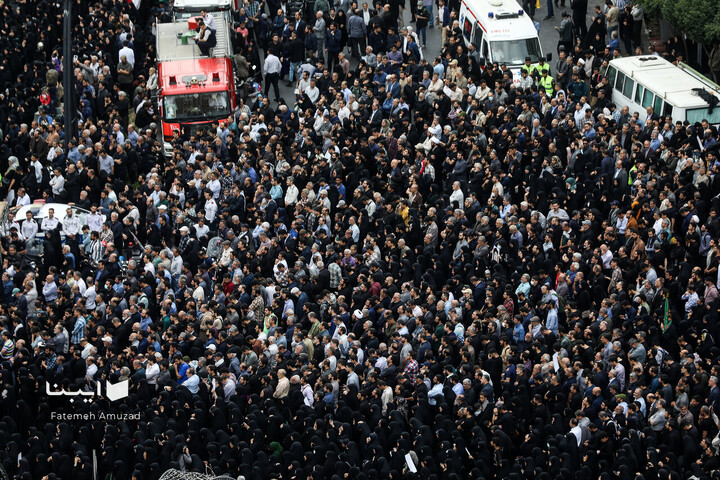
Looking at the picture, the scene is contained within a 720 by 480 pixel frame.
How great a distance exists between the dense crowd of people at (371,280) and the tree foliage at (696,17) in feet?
6.15

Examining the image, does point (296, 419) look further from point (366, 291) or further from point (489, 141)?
point (489, 141)

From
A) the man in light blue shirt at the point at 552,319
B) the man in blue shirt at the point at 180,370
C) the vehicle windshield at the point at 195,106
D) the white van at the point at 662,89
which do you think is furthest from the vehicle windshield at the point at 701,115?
the man in blue shirt at the point at 180,370

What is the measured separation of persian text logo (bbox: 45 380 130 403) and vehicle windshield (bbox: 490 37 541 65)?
43.5 feet

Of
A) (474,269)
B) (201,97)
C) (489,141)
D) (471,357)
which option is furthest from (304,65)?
(471,357)

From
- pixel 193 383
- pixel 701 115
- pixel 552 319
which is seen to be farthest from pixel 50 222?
pixel 701 115

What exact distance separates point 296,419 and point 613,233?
682cm

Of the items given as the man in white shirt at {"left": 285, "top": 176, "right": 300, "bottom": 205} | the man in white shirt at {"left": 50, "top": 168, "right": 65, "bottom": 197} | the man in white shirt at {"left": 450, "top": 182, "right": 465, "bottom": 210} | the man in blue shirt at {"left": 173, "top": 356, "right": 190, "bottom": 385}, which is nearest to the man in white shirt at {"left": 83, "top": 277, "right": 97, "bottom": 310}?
the man in blue shirt at {"left": 173, "top": 356, "right": 190, "bottom": 385}

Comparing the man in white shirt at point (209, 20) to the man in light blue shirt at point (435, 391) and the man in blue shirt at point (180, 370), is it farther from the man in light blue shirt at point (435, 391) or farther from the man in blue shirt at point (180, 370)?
the man in light blue shirt at point (435, 391)

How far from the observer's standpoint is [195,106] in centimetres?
3170

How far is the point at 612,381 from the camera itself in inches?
871

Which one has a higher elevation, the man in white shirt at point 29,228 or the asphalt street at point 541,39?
the asphalt street at point 541,39

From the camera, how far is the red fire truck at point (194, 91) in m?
31.6

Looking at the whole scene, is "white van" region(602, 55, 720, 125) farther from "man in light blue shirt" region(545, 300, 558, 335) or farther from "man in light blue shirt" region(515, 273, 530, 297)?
"man in light blue shirt" region(545, 300, 558, 335)

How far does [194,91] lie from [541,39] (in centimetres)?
934
